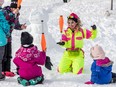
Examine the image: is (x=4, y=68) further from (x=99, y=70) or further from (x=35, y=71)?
(x=99, y=70)

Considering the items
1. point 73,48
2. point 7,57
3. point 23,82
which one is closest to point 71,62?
point 73,48

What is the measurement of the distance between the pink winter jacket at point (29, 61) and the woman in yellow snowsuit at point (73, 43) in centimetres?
151

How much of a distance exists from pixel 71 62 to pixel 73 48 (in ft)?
1.18

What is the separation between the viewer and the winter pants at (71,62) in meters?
7.83

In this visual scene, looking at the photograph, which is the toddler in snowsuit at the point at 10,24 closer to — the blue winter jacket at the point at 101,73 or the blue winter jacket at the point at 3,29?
the blue winter jacket at the point at 3,29

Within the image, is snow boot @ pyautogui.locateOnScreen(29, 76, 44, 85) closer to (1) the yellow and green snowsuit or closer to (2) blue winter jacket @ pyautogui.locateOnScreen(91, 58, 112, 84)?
(2) blue winter jacket @ pyautogui.locateOnScreen(91, 58, 112, 84)

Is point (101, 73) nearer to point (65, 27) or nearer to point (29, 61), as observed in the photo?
point (29, 61)

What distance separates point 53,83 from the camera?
6254 millimetres

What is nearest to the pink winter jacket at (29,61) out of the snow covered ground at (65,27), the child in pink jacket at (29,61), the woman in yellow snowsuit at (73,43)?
the child in pink jacket at (29,61)

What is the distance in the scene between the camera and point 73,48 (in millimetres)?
7914

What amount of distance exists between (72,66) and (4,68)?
5.03 feet

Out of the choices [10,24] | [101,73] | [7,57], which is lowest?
[101,73]

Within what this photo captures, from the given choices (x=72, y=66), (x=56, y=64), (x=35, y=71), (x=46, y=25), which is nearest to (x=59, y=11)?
(x=46, y=25)

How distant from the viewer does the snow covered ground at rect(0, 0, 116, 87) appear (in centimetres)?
673
